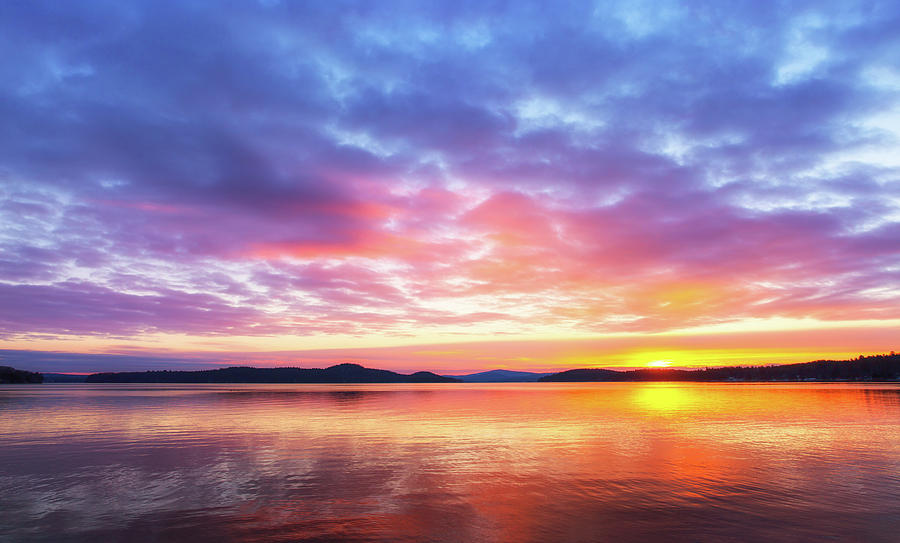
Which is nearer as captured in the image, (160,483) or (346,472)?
(160,483)

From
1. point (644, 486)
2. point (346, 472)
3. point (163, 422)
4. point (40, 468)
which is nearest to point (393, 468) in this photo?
point (346, 472)

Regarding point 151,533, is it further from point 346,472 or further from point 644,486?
point 644,486

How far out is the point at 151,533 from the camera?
13.5 m

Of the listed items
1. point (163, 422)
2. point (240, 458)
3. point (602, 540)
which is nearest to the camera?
point (602, 540)

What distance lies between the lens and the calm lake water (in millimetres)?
13945

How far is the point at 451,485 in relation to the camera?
19.1 m

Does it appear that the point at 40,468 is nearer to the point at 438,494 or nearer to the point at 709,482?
the point at 438,494

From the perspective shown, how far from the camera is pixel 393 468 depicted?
22188 millimetres

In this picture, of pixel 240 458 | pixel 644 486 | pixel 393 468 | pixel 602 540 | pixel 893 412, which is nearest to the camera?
pixel 602 540

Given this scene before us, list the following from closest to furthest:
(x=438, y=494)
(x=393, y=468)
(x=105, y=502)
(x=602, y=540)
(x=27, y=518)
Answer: (x=602, y=540), (x=27, y=518), (x=105, y=502), (x=438, y=494), (x=393, y=468)

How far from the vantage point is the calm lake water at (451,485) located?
13.9 m

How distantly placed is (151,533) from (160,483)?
21.5 feet

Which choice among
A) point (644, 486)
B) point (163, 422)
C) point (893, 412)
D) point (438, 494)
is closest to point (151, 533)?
point (438, 494)

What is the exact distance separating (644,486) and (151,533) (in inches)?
636
